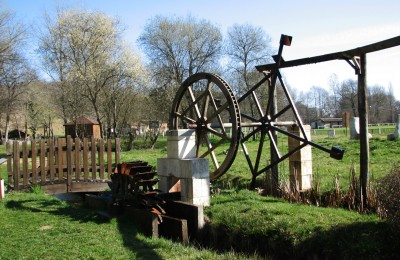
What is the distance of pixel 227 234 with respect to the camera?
25.3ft

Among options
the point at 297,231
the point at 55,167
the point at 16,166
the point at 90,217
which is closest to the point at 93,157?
the point at 55,167

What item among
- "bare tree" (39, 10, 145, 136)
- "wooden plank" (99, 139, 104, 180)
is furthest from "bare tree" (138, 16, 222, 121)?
"wooden plank" (99, 139, 104, 180)

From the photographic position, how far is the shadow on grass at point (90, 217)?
263 inches

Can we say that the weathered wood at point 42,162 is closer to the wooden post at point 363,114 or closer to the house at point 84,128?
the wooden post at point 363,114

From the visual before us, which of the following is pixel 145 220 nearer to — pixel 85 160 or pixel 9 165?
pixel 85 160

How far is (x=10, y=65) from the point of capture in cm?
3231

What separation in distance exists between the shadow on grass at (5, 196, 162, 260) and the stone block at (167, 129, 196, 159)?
1812mm

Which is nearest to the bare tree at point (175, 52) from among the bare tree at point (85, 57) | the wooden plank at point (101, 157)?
the bare tree at point (85, 57)

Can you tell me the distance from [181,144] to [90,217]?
254cm

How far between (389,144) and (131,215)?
11.0m

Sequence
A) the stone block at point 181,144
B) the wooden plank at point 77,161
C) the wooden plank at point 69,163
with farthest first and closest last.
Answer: the wooden plank at point 77,161
the wooden plank at point 69,163
the stone block at point 181,144

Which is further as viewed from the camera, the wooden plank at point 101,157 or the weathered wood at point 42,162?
the wooden plank at point 101,157

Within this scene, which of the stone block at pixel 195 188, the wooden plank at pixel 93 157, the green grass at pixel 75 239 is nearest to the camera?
the green grass at pixel 75 239

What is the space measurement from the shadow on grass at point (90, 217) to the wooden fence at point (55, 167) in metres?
2.02
